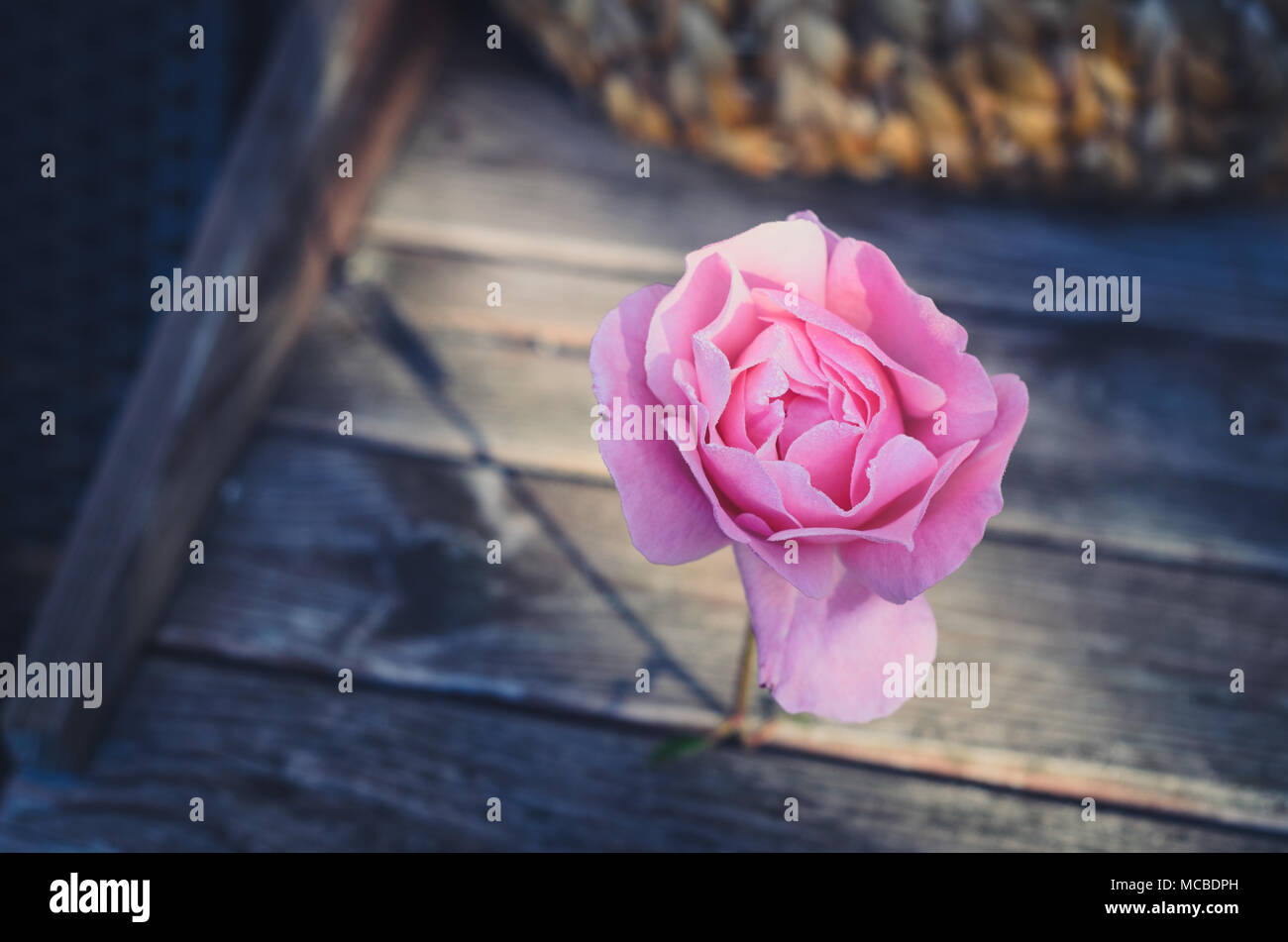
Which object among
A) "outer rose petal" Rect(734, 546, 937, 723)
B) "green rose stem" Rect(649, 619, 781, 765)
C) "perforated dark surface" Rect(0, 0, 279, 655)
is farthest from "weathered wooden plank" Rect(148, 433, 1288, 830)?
"perforated dark surface" Rect(0, 0, 279, 655)

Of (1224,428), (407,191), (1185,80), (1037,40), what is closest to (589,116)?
(407,191)

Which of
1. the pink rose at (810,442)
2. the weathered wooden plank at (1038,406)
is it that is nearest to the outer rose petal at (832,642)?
the pink rose at (810,442)

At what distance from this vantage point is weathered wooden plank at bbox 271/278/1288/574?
68 centimetres

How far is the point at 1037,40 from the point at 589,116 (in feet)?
1.45

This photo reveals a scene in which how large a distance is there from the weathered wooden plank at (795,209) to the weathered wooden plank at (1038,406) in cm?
4

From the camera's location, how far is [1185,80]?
80 centimetres

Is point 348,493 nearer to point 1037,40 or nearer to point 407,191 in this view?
point 407,191

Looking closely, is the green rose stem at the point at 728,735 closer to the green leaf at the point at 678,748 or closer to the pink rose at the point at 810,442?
the green leaf at the point at 678,748

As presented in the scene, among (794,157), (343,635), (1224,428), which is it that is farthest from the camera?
(794,157)

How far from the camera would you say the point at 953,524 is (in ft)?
1.13

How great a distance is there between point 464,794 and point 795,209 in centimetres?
60

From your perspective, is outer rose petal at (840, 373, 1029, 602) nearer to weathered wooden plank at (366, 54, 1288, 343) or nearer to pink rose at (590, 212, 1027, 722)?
pink rose at (590, 212, 1027, 722)

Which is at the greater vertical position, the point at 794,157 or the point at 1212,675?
the point at 794,157
